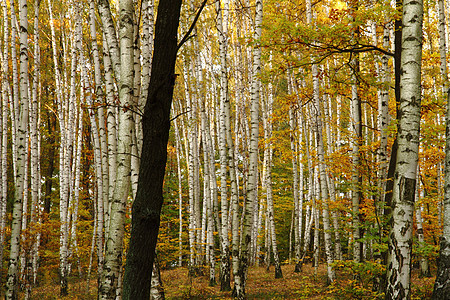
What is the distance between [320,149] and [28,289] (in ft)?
30.7

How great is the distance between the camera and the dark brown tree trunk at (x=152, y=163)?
2.77 m

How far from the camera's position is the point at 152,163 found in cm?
287

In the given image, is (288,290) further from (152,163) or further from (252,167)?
(152,163)

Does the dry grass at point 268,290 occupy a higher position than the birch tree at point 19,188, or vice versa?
the birch tree at point 19,188

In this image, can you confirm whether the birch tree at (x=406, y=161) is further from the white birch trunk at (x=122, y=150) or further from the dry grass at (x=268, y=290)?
the dry grass at (x=268, y=290)

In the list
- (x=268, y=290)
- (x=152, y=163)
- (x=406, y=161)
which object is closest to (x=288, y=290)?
(x=268, y=290)

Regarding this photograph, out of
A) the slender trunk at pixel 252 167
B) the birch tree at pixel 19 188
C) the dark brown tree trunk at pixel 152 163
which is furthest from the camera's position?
the slender trunk at pixel 252 167

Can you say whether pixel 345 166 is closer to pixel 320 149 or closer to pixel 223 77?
pixel 320 149

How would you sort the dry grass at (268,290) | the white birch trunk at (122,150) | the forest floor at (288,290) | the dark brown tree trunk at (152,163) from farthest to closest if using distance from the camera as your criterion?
the dry grass at (268,290) < the forest floor at (288,290) < the white birch trunk at (122,150) < the dark brown tree trunk at (152,163)

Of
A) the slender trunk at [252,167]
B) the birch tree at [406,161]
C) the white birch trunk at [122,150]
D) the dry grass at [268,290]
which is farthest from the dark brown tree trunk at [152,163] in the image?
the dry grass at [268,290]

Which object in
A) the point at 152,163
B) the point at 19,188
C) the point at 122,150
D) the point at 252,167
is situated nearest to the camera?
the point at 152,163

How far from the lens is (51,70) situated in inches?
824

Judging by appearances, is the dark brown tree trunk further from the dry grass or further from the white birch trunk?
the dry grass

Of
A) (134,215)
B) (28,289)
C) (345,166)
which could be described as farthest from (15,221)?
(345,166)
